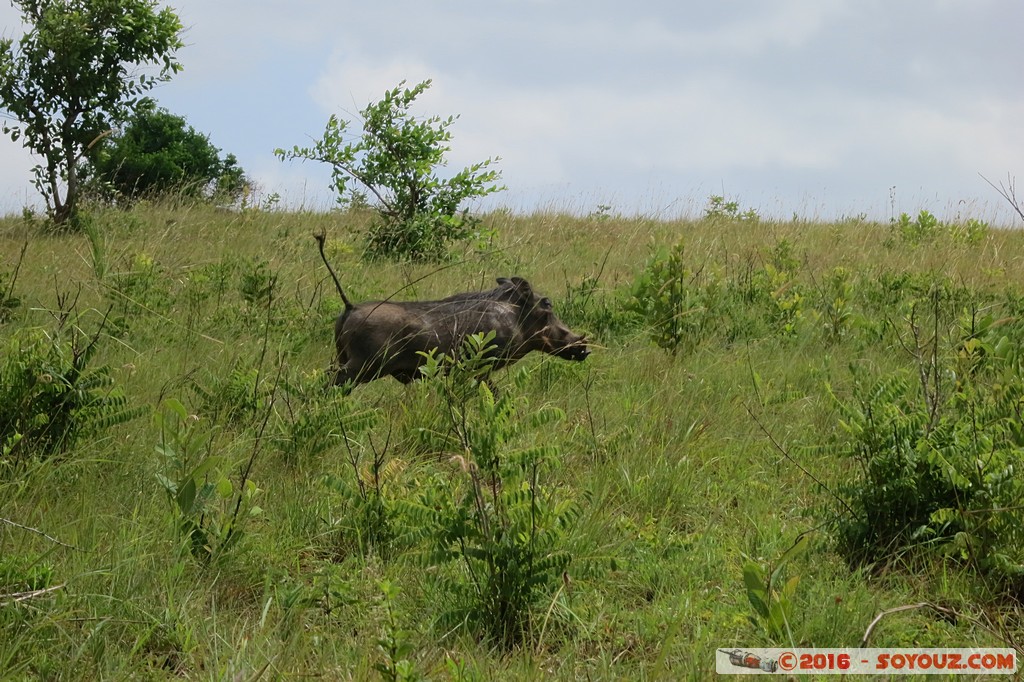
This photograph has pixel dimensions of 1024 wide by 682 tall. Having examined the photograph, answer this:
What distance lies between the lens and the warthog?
165 inches

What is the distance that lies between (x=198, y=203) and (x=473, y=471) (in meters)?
10.1

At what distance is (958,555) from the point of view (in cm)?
291

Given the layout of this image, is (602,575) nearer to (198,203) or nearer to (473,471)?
(473,471)

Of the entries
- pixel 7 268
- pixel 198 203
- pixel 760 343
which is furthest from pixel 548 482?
pixel 198 203

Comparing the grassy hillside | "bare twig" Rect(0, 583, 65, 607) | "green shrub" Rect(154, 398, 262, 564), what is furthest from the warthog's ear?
"bare twig" Rect(0, 583, 65, 607)

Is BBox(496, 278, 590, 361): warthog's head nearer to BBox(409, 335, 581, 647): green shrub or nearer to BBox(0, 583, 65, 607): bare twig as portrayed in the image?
BBox(409, 335, 581, 647): green shrub

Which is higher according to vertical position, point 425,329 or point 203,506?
point 425,329

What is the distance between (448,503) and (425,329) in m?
1.78

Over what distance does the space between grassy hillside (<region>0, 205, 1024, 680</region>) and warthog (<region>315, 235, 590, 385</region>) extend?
0.65 feet

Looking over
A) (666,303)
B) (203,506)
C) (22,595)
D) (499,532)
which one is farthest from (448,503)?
(666,303)

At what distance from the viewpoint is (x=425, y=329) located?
13.9 feet

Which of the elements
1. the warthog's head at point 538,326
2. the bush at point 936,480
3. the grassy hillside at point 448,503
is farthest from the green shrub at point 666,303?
the bush at point 936,480

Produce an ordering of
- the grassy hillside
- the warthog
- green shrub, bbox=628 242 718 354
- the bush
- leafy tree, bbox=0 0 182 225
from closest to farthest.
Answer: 1. the grassy hillside
2. the bush
3. the warthog
4. green shrub, bbox=628 242 718 354
5. leafy tree, bbox=0 0 182 225

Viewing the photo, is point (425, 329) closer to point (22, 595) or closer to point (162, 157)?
point (22, 595)
